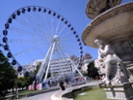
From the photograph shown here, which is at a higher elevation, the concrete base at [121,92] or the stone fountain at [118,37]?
the stone fountain at [118,37]

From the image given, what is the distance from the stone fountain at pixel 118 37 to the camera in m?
4.46

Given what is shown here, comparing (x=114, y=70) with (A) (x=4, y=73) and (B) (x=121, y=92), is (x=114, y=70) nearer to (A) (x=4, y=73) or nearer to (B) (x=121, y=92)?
(B) (x=121, y=92)

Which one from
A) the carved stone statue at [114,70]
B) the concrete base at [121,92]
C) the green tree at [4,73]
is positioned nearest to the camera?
the concrete base at [121,92]

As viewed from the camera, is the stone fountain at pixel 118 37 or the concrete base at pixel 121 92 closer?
the concrete base at pixel 121 92

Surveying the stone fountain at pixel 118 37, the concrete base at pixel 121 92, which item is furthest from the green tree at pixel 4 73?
the concrete base at pixel 121 92

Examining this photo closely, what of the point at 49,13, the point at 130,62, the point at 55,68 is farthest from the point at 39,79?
the point at 55,68

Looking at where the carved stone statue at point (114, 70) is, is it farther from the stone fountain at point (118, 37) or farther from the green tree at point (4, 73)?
the green tree at point (4, 73)

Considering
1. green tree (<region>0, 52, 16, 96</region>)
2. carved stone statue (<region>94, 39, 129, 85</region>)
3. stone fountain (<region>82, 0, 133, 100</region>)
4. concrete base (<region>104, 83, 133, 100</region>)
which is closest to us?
concrete base (<region>104, 83, 133, 100</region>)

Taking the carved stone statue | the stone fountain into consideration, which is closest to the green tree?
the stone fountain

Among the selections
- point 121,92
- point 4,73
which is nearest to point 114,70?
point 121,92

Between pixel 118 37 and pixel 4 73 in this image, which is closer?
pixel 118 37

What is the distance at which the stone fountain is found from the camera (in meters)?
4.46

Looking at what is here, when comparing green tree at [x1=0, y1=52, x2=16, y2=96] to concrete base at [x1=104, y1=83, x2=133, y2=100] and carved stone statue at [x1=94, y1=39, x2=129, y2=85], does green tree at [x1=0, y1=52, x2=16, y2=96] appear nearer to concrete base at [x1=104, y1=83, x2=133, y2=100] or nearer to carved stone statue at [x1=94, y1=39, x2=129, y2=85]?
carved stone statue at [x1=94, y1=39, x2=129, y2=85]

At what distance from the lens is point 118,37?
19.1 feet
